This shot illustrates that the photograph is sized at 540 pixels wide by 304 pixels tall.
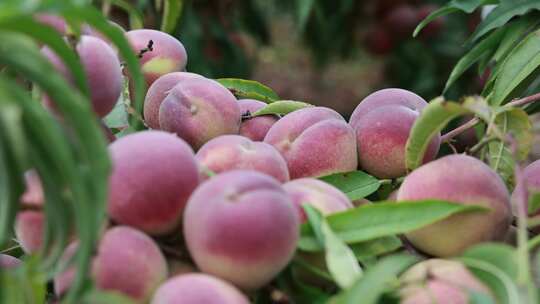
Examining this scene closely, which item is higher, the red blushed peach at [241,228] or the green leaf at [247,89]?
the red blushed peach at [241,228]

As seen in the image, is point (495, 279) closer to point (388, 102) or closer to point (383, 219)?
point (383, 219)

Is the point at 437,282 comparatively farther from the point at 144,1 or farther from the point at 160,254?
the point at 144,1

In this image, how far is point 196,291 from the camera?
1.45 feet

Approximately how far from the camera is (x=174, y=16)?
0.89 metres

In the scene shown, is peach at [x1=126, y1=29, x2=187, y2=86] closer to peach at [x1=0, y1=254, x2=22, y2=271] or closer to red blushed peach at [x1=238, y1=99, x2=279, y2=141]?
red blushed peach at [x1=238, y1=99, x2=279, y2=141]

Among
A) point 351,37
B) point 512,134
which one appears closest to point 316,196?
point 512,134

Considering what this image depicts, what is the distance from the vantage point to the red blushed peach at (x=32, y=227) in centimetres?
49

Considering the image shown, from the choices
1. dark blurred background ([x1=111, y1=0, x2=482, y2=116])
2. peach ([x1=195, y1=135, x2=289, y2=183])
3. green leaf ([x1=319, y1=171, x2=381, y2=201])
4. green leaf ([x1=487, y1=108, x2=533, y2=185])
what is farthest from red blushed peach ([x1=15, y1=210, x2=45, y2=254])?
dark blurred background ([x1=111, y1=0, x2=482, y2=116])

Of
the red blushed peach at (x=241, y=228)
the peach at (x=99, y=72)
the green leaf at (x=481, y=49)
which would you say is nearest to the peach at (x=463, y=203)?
the red blushed peach at (x=241, y=228)

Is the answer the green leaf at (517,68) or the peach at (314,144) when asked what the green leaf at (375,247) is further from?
the green leaf at (517,68)

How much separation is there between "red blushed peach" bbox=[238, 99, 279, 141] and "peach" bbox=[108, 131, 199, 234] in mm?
200

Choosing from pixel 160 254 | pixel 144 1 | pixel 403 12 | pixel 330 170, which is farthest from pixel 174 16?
pixel 403 12

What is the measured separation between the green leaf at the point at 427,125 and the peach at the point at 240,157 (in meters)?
0.10

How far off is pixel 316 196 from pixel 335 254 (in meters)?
0.06
